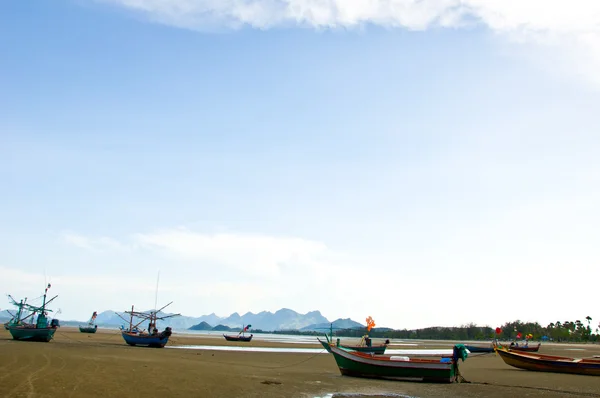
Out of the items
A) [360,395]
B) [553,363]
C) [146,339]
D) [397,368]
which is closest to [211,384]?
[360,395]

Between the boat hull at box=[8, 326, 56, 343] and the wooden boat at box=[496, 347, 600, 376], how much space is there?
1553 inches

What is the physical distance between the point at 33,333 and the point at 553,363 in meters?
43.6

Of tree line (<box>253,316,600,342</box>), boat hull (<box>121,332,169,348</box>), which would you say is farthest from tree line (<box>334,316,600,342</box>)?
boat hull (<box>121,332,169,348</box>)

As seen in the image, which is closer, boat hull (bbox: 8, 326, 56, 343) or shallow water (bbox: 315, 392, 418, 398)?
shallow water (bbox: 315, 392, 418, 398)

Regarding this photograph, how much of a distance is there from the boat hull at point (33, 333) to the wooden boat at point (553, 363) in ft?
129

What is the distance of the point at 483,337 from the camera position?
145 metres

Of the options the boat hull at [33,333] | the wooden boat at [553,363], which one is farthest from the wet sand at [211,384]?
the boat hull at [33,333]

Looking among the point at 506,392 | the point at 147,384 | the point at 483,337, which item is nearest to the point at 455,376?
the point at 506,392

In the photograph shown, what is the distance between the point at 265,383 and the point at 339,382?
15.4 feet

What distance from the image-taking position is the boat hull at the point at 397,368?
22.5 metres

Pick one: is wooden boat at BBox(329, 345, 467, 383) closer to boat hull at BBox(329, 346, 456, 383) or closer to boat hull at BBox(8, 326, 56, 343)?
boat hull at BBox(329, 346, 456, 383)

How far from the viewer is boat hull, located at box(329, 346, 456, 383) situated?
22.5 m

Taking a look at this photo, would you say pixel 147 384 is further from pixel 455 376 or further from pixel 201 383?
pixel 455 376

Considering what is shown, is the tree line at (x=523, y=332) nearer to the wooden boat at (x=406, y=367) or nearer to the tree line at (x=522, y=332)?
the tree line at (x=522, y=332)
